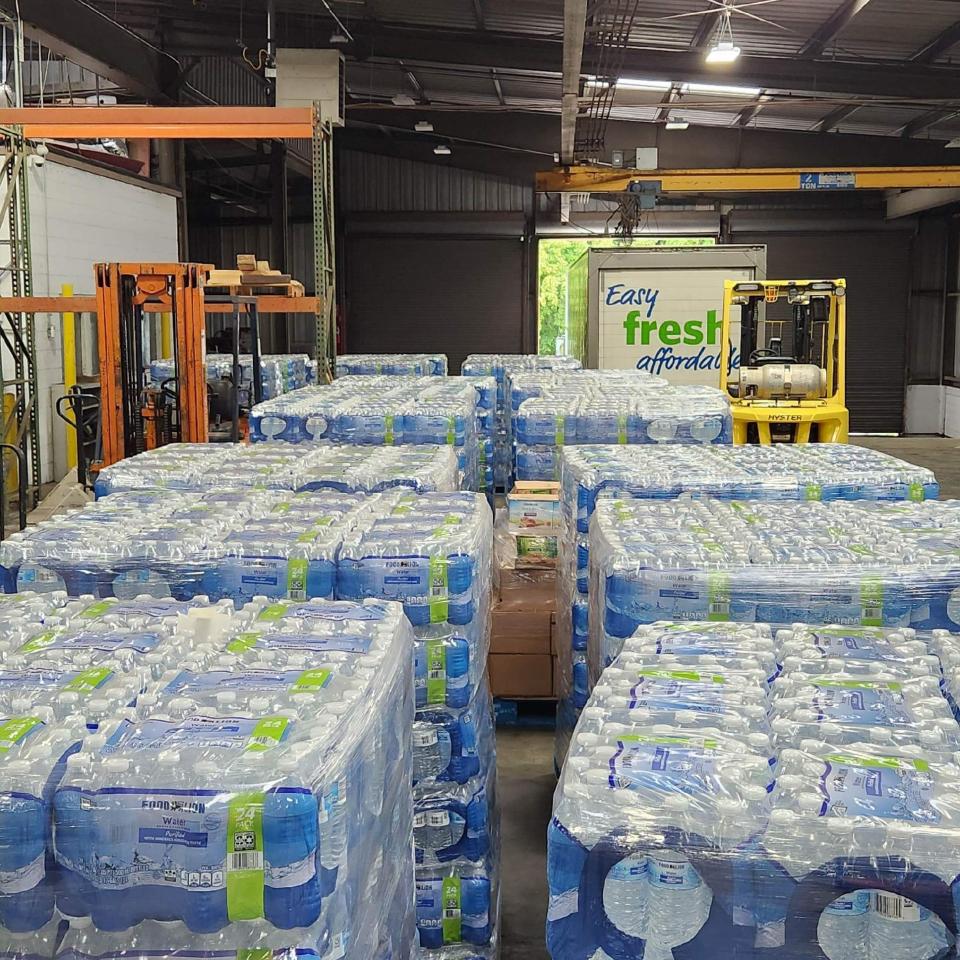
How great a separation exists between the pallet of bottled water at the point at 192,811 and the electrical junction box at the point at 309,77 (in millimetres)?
13038

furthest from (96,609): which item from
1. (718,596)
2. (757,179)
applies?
(757,179)

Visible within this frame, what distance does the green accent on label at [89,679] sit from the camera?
2.40 metres

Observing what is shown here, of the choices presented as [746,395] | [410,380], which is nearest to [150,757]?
[410,380]

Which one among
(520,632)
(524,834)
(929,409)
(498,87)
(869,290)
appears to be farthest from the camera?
(929,409)

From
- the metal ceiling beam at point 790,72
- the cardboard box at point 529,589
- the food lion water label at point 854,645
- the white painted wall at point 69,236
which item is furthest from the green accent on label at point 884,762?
the white painted wall at point 69,236

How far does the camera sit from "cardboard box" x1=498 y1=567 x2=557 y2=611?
6535mm

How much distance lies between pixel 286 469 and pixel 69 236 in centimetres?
1190

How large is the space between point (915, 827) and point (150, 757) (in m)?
1.34

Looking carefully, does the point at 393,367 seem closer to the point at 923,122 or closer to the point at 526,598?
the point at 526,598

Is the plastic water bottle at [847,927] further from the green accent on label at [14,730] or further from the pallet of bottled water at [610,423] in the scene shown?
the pallet of bottled water at [610,423]

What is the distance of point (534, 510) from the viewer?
7.30 metres

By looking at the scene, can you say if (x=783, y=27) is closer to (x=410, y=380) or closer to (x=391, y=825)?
(x=410, y=380)

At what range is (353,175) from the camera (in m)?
26.2

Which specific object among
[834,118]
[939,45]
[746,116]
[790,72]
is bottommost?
[790,72]
